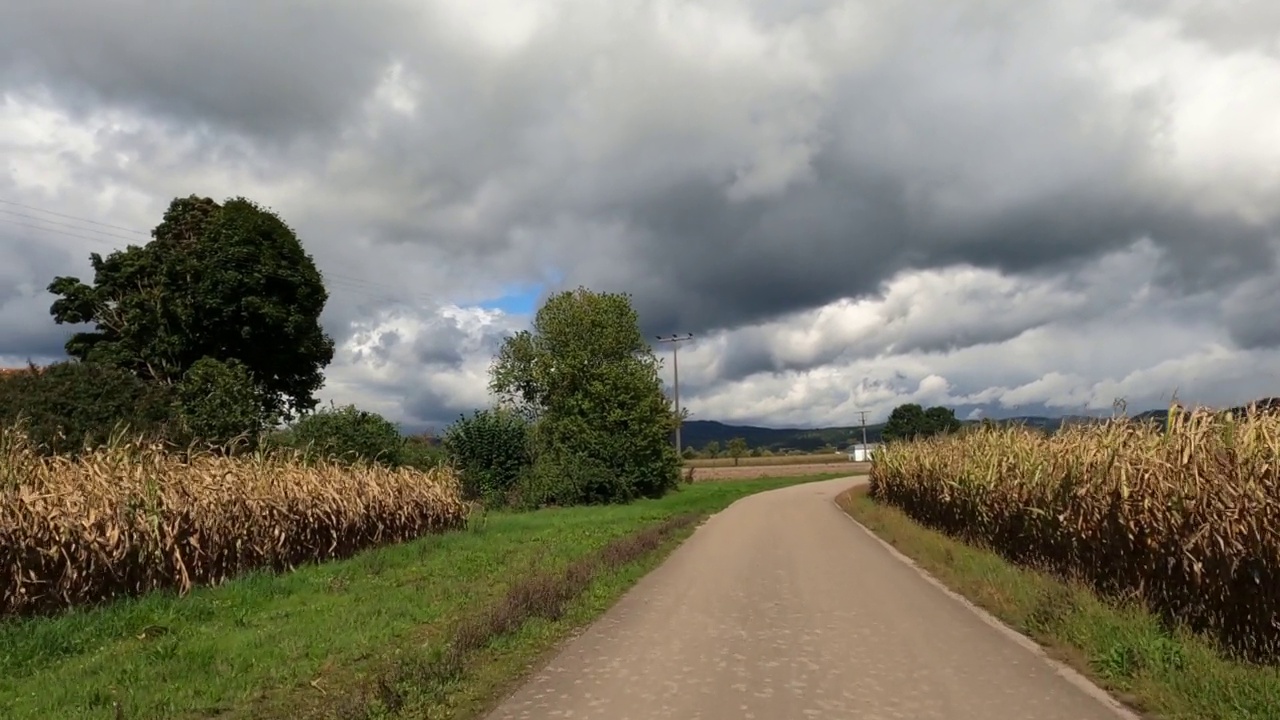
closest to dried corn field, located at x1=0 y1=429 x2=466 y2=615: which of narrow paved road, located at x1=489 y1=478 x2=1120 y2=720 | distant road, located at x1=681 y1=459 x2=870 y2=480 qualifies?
narrow paved road, located at x1=489 y1=478 x2=1120 y2=720

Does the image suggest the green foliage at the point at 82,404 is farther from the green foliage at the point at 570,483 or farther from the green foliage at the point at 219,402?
the green foliage at the point at 570,483

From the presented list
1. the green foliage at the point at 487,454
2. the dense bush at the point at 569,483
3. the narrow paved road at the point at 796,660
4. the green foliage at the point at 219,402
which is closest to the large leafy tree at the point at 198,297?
the green foliage at the point at 219,402

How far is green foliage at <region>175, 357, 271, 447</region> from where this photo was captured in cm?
2824

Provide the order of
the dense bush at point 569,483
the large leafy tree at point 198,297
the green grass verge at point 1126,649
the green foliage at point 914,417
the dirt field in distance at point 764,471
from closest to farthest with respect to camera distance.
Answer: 1. the green grass verge at point 1126,649
2. the large leafy tree at point 198,297
3. the dense bush at point 569,483
4. the dirt field in distance at point 764,471
5. the green foliage at point 914,417

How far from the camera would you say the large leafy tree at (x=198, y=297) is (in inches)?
1396

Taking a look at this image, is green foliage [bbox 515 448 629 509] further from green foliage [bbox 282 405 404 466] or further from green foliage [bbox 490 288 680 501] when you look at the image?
green foliage [bbox 282 405 404 466]

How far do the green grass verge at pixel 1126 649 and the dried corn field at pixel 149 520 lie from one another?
11348mm

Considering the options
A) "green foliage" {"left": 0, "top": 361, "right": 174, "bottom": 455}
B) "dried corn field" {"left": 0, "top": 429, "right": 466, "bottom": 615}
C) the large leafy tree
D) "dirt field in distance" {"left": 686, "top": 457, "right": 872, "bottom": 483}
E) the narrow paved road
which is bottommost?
"dirt field in distance" {"left": 686, "top": 457, "right": 872, "bottom": 483}

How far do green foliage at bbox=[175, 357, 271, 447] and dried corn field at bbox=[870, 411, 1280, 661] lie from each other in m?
22.2

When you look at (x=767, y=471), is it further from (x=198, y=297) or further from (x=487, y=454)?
(x=198, y=297)

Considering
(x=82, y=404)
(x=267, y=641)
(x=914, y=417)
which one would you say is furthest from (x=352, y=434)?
(x=914, y=417)

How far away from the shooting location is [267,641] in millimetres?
9758

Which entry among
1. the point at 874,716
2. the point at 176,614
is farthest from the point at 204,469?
the point at 874,716

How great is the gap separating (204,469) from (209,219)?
2536 centimetres
